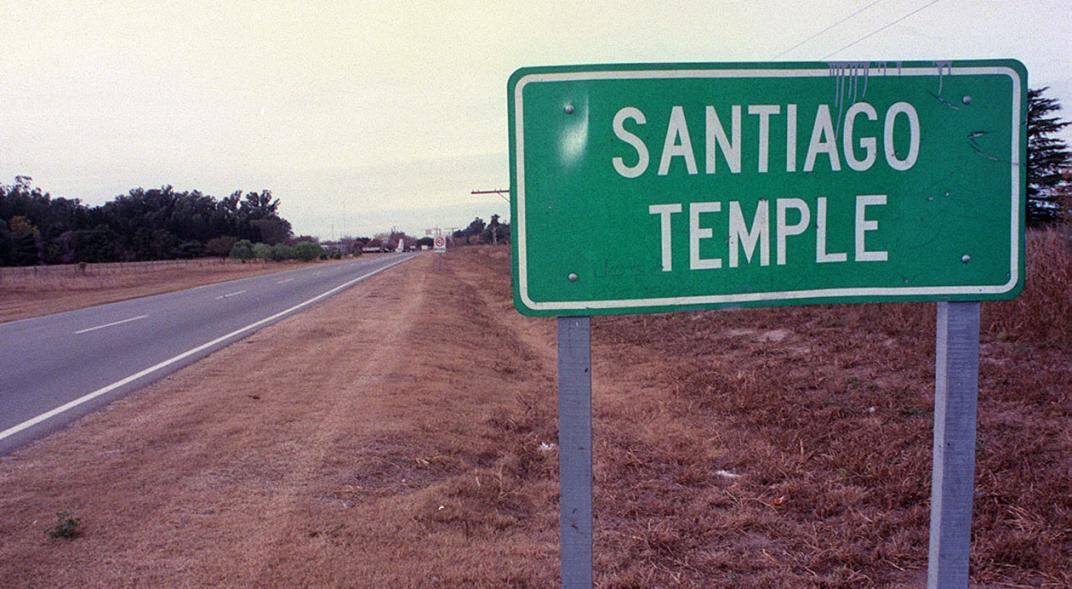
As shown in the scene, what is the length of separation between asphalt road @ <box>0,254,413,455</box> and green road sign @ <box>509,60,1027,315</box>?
5.87 m

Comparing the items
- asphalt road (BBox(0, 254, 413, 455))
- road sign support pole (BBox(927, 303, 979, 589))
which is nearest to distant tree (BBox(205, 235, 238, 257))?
asphalt road (BBox(0, 254, 413, 455))

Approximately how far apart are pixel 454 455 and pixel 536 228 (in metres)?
3.78

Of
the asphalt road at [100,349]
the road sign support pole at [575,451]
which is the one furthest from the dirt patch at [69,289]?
the road sign support pole at [575,451]

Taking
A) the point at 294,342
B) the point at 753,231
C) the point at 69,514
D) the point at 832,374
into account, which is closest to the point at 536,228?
the point at 753,231

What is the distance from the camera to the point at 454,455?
540 cm

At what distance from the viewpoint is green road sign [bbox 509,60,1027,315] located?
6.28ft

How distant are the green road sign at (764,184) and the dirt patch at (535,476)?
1.87m

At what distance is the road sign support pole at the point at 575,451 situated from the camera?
188 centimetres

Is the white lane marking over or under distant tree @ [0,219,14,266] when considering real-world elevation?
under

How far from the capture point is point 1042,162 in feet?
58.4

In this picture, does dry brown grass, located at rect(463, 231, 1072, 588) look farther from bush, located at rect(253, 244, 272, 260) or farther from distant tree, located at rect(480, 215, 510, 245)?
bush, located at rect(253, 244, 272, 260)

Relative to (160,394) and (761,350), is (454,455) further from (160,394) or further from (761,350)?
(761,350)

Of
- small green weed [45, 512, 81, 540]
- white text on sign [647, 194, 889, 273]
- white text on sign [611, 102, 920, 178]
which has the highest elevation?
white text on sign [611, 102, 920, 178]

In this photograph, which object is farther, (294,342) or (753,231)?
(294,342)
